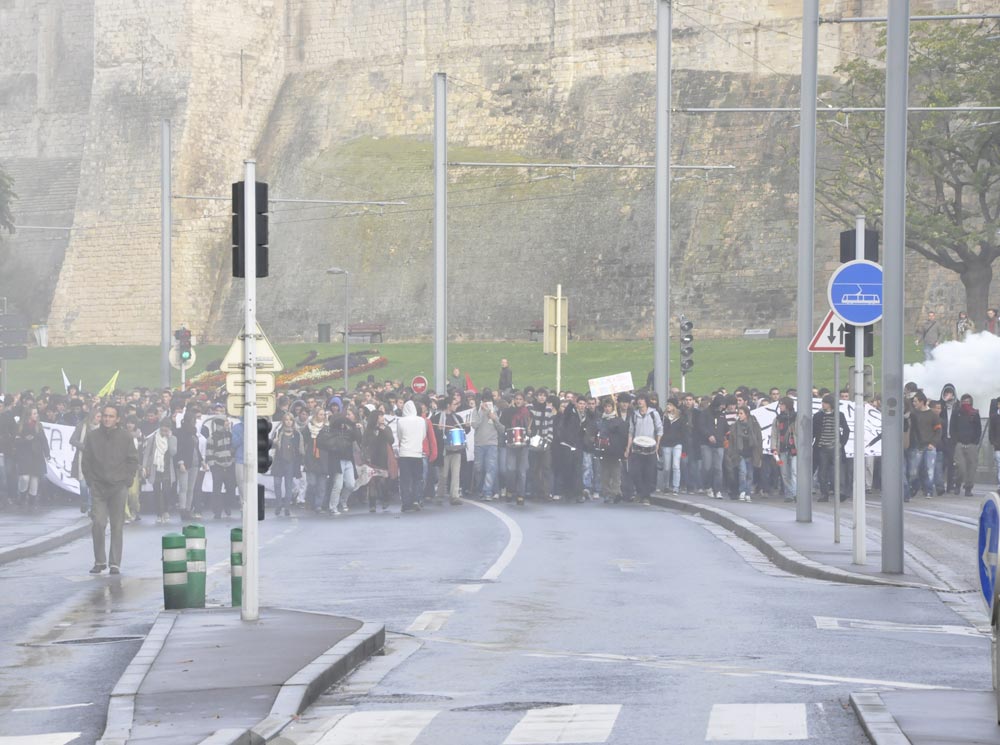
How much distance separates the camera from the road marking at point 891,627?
1274 centimetres

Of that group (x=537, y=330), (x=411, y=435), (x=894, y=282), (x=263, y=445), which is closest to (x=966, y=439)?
(x=411, y=435)

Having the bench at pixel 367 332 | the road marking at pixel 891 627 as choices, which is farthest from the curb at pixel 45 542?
the bench at pixel 367 332

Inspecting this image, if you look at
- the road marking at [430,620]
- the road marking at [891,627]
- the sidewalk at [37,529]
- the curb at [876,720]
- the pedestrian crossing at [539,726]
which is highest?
the curb at [876,720]

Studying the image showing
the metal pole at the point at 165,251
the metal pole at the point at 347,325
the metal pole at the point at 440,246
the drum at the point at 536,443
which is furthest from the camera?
the metal pole at the point at 347,325

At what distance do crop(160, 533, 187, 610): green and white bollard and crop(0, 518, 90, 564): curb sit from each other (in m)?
6.27

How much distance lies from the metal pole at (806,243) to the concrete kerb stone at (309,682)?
36.2 ft

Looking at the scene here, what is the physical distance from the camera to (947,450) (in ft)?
97.5

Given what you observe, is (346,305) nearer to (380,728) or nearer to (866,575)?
(866,575)

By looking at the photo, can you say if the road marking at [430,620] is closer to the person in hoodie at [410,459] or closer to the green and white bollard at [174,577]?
the green and white bollard at [174,577]

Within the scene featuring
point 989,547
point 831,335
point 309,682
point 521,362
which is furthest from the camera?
point 521,362

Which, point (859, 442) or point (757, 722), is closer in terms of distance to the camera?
point (757, 722)

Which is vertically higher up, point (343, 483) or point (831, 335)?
point (831, 335)

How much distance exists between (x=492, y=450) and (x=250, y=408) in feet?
56.4

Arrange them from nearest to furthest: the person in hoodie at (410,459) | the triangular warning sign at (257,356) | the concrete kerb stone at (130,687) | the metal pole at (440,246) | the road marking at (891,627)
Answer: the concrete kerb stone at (130,687) → the road marking at (891,627) → the triangular warning sign at (257,356) → the person in hoodie at (410,459) → the metal pole at (440,246)
